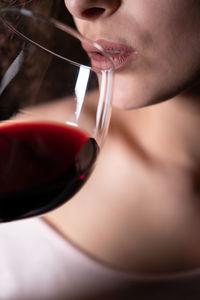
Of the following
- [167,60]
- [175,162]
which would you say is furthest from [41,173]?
[175,162]

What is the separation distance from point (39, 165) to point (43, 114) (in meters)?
0.10

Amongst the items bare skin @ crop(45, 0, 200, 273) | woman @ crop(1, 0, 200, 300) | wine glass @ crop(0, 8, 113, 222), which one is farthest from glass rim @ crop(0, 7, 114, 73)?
bare skin @ crop(45, 0, 200, 273)

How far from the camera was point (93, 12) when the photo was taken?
715 millimetres

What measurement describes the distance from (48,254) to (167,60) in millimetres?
535

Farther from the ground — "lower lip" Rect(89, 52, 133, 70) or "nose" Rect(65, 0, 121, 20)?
"nose" Rect(65, 0, 121, 20)

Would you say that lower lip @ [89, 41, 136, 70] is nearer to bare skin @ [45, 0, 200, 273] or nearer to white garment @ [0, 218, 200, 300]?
bare skin @ [45, 0, 200, 273]

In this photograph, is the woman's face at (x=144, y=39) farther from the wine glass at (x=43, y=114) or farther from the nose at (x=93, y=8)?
the wine glass at (x=43, y=114)

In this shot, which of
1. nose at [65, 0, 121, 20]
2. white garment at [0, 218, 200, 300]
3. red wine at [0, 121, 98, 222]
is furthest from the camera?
white garment at [0, 218, 200, 300]

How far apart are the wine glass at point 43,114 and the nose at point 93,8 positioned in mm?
134

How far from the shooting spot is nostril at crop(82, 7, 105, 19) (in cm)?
71

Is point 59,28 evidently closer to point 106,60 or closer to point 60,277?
point 106,60

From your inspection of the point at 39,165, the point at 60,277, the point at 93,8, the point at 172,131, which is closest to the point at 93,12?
the point at 93,8

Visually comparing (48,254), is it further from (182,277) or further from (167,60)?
(167,60)

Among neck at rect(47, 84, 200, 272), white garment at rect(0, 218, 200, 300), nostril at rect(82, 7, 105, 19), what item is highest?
nostril at rect(82, 7, 105, 19)
